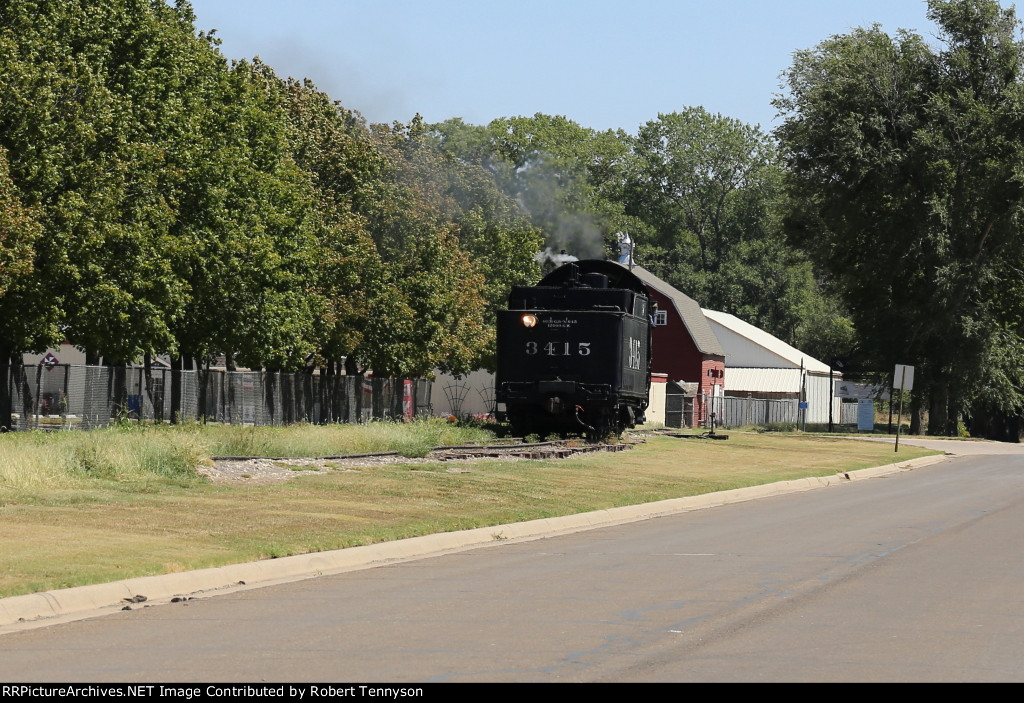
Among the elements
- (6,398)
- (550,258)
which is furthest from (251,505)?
(550,258)

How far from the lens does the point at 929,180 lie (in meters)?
64.4

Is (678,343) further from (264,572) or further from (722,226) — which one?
(264,572)

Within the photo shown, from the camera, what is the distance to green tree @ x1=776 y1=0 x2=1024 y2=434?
→ 63.3 m

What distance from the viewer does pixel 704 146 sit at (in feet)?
430

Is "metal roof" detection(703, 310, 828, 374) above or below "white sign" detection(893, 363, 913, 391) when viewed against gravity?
above

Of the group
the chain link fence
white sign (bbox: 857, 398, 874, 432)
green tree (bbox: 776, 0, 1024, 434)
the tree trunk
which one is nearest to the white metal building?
white sign (bbox: 857, 398, 874, 432)

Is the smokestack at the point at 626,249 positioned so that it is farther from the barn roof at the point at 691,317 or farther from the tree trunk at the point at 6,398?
the tree trunk at the point at 6,398

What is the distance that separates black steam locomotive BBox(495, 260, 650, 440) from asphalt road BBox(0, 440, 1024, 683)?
19498mm

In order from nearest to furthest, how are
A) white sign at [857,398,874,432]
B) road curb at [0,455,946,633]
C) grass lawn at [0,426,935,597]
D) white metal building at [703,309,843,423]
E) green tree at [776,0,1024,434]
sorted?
1. road curb at [0,455,946,633]
2. grass lawn at [0,426,935,597]
3. green tree at [776,0,1024,434]
4. white sign at [857,398,874,432]
5. white metal building at [703,309,843,423]

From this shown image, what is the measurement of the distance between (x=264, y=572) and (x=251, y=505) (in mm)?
5284

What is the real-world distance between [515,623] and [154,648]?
2640mm

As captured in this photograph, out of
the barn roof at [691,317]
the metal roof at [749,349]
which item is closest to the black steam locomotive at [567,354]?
the barn roof at [691,317]

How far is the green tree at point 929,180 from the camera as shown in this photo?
63344mm

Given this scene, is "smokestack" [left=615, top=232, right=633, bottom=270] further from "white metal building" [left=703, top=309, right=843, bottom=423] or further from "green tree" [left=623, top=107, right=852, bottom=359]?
"green tree" [left=623, top=107, right=852, bottom=359]
